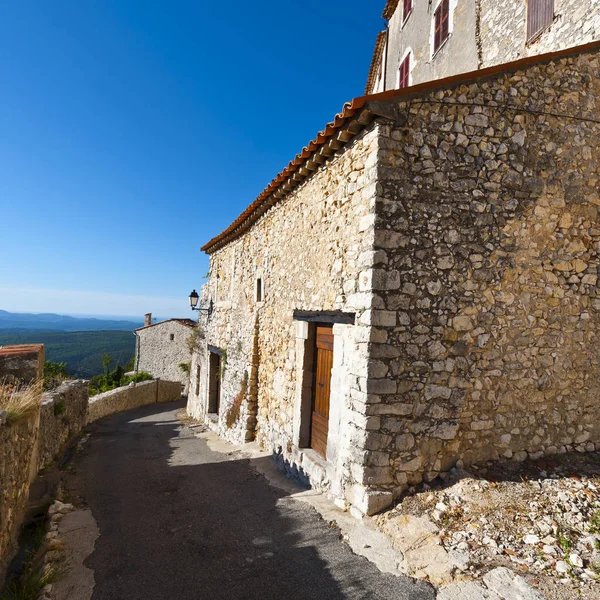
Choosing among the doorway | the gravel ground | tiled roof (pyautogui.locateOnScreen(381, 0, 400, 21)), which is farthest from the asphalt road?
tiled roof (pyautogui.locateOnScreen(381, 0, 400, 21))

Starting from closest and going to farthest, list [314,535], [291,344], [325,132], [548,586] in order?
→ 1. [548,586]
2. [314,535]
3. [325,132]
4. [291,344]

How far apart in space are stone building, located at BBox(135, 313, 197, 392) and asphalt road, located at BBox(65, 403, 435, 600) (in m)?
17.5

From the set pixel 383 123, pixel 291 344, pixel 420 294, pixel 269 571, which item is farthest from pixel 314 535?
pixel 383 123

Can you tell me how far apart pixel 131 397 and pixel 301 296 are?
1376 cm

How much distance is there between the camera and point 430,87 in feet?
14.4

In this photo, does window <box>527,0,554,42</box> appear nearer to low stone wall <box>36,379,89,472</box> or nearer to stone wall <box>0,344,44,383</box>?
stone wall <box>0,344,44,383</box>

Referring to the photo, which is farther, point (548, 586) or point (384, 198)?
point (384, 198)

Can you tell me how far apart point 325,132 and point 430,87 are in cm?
124

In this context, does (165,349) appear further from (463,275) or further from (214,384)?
(463,275)

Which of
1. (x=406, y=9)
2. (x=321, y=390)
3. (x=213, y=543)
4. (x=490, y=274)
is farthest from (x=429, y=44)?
(x=213, y=543)

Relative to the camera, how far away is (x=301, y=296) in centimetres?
618

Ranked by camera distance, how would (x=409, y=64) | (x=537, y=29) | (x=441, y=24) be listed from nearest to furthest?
(x=537, y=29) → (x=441, y=24) → (x=409, y=64)

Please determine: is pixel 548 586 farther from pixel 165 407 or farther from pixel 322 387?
pixel 165 407

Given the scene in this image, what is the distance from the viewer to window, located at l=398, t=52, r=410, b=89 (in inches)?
431
